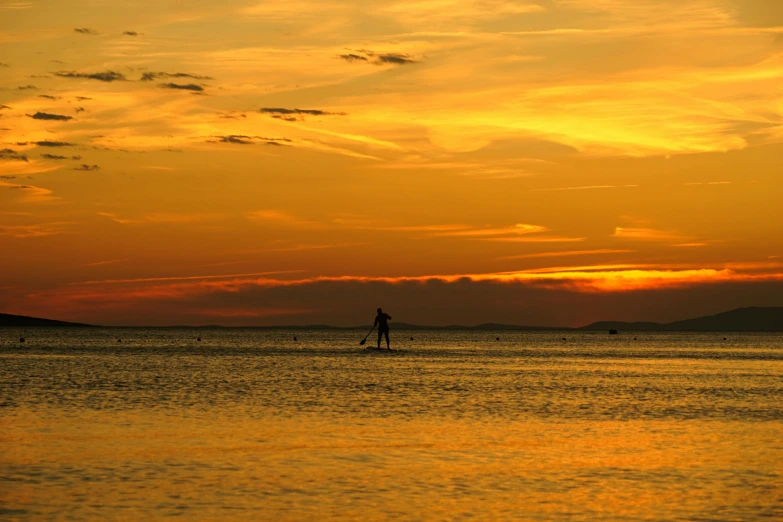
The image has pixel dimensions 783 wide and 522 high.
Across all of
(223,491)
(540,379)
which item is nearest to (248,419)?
(223,491)

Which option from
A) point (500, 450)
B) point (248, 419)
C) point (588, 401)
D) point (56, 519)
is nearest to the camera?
point (56, 519)

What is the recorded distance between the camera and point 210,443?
74.8 feet

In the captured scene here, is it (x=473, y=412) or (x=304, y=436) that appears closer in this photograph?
(x=304, y=436)

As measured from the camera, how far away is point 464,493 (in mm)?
16969

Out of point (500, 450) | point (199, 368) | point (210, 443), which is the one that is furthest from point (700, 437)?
point (199, 368)

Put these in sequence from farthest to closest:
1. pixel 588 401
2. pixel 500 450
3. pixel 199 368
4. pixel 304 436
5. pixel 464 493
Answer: pixel 199 368, pixel 588 401, pixel 304 436, pixel 500 450, pixel 464 493

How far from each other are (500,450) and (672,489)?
16.6 ft

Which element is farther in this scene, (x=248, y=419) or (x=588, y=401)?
(x=588, y=401)

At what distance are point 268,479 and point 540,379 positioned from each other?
33.6 metres

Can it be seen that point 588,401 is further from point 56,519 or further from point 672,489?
point 56,519

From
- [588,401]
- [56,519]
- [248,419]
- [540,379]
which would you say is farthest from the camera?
[540,379]

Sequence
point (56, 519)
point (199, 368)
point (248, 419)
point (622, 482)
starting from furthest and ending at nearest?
1. point (199, 368)
2. point (248, 419)
3. point (622, 482)
4. point (56, 519)

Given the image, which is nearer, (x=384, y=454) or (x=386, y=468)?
(x=386, y=468)

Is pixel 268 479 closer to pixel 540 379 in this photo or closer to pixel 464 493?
pixel 464 493
